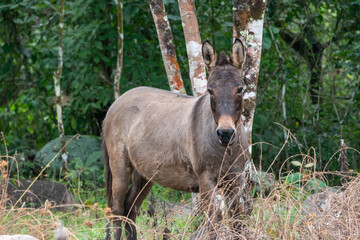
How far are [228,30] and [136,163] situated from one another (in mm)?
4150

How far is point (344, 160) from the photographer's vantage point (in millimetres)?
4793

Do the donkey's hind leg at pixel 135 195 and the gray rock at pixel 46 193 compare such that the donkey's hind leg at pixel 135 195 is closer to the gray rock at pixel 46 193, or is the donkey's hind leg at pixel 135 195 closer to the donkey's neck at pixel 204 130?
the donkey's neck at pixel 204 130

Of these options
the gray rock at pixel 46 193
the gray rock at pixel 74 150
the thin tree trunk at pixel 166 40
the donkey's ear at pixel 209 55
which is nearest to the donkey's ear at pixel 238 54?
the donkey's ear at pixel 209 55

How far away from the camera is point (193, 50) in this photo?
6.11 m

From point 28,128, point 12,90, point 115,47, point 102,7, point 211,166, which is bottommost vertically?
point 28,128

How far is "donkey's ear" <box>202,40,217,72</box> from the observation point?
4.77 meters

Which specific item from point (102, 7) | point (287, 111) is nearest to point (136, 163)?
point (102, 7)

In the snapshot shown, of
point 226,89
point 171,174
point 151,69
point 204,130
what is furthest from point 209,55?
point 151,69

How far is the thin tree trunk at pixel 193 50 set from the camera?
606 cm

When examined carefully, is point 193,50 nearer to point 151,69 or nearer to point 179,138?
point 179,138

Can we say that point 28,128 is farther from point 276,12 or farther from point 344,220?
point 344,220

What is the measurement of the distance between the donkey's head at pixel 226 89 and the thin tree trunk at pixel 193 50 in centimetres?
121

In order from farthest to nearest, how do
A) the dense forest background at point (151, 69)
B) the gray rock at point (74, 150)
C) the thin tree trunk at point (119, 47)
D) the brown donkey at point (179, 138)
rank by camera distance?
the gray rock at point (74, 150), the dense forest background at point (151, 69), the thin tree trunk at point (119, 47), the brown donkey at point (179, 138)

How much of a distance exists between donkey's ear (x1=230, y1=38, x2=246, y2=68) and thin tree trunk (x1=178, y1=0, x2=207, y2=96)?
126cm
